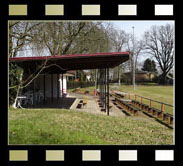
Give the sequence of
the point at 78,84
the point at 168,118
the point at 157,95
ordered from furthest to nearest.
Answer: the point at 78,84
the point at 157,95
the point at 168,118

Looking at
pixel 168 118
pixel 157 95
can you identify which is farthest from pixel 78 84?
pixel 168 118

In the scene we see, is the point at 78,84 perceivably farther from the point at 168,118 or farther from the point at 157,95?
the point at 168,118

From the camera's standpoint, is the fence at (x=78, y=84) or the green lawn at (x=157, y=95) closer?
the green lawn at (x=157, y=95)

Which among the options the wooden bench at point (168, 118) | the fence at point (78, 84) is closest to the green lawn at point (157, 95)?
the wooden bench at point (168, 118)

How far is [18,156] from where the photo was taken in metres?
3.02

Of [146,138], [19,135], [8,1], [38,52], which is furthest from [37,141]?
[38,52]

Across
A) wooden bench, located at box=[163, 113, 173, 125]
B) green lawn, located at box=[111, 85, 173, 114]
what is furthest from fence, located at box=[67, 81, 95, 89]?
wooden bench, located at box=[163, 113, 173, 125]

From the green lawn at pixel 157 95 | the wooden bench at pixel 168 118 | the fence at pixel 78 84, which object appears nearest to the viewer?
the wooden bench at pixel 168 118

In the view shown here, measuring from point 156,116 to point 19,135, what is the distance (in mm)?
8461

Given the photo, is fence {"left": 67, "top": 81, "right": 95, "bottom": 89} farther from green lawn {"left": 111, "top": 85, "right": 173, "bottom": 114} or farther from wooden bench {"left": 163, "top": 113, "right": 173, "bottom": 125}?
wooden bench {"left": 163, "top": 113, "right": 173, "bottom": 125}

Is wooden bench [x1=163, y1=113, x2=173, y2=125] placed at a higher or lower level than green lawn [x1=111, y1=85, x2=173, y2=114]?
higher

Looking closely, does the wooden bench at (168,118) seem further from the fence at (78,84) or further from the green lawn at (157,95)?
the fence at (78,84)

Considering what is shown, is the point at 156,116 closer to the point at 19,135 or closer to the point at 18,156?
the point at 19,135

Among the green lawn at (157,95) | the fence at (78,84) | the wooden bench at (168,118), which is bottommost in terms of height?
the green lawn at (157,95)
